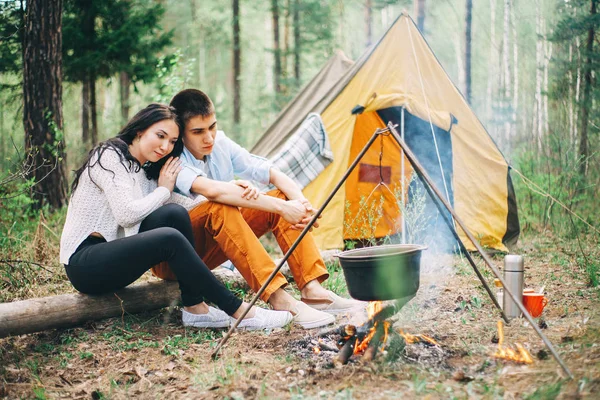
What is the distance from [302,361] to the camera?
7.48ft

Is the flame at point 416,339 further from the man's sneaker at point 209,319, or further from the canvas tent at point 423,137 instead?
the canvas tent at point 423,137

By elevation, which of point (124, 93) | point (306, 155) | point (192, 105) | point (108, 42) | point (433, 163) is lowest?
point (433, 163)

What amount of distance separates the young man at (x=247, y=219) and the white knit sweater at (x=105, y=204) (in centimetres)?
31

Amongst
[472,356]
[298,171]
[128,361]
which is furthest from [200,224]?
[298,171]

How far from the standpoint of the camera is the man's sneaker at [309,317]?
2721 mm

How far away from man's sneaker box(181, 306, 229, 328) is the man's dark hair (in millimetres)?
1087

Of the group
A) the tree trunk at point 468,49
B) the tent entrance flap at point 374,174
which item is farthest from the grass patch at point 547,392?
the tree trunk at point 468,49

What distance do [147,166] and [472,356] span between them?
→ 75.5 inches

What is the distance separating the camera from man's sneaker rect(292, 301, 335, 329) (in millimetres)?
2721

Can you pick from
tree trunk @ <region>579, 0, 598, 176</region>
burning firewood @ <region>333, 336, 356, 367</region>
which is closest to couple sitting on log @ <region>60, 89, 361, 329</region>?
burning firewood @ <region>333, 336, 356, 367</region>

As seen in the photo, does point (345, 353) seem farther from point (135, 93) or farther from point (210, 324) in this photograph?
point (135, 93)

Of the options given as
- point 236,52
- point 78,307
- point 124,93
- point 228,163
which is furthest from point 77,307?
point 124,93

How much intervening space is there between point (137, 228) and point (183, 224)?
0.81 feet

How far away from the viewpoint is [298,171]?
4.67 m
